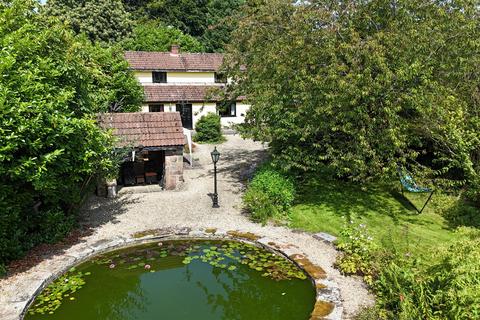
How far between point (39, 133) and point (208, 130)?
19945mm

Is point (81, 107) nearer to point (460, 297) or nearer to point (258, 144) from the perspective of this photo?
point (460, 297)

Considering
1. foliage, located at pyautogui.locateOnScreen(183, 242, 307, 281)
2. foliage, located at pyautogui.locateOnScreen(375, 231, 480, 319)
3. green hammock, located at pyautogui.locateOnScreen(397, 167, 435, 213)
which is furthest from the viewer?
green hammock, located at pyautogui.locateOnScreen(397, 167, 435, 213)

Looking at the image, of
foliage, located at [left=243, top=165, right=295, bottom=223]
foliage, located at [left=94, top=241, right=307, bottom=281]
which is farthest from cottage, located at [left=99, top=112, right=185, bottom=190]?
foliage, located at [left=94, top=241, right=307, bottom=281]

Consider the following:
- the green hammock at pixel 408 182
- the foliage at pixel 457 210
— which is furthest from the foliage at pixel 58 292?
the foliage at pixel 457 210

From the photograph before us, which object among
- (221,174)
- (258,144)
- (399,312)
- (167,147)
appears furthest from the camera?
(258,144)

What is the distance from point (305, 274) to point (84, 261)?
6520mm

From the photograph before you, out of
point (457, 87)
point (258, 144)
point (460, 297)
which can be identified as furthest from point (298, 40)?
point (258, 144)

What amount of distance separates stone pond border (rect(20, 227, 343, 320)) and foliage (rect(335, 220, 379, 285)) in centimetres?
70

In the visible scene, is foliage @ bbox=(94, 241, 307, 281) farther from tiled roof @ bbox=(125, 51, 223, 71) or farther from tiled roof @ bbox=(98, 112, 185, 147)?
tiled roof @ bbox=(125, 51, 223, 71)

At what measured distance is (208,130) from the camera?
94.5 feet

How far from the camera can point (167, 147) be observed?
16.6m

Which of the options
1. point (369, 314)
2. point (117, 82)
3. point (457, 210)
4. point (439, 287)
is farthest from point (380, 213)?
point (117, 82)

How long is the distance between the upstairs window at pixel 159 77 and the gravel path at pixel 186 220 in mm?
13557

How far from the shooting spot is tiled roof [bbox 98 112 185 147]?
16.3 meters
